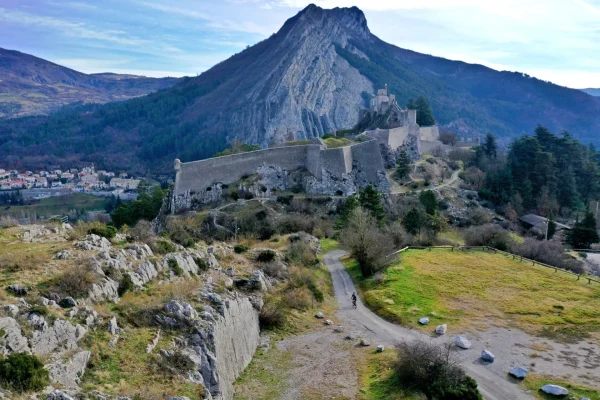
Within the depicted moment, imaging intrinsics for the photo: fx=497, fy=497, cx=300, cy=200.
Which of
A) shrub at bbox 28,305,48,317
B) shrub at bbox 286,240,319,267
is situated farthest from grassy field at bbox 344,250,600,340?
shrub at bbox 28,305,48,317

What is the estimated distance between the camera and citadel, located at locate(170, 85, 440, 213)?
47344 millimetres

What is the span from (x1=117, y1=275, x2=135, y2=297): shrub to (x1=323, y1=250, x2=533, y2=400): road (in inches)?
398

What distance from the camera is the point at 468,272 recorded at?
29797 mm

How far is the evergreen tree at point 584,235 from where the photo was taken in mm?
44781

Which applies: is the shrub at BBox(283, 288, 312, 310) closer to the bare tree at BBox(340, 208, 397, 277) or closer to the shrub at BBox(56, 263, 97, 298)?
the bare tree at BBox(340, 208, 397, 277)

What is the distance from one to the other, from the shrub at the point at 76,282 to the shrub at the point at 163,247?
5.27m

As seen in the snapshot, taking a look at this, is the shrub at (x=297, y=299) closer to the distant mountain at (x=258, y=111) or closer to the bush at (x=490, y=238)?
the bush at (x=490, y=238)

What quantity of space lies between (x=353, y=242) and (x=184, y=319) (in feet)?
57.0

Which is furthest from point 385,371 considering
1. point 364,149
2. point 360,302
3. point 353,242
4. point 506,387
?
point 364,149

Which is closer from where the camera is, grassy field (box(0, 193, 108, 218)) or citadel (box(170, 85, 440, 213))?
citadel (box(170, 85, 440, 213))

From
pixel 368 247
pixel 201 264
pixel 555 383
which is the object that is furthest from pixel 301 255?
pixel 555 383

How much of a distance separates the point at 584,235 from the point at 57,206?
8605 centimetres

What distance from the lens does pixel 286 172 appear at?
170 feet

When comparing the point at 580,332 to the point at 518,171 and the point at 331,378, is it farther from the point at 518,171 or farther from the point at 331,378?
the point at 518,171
